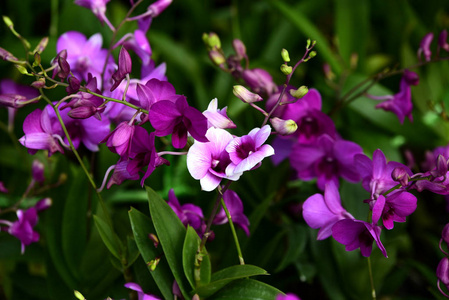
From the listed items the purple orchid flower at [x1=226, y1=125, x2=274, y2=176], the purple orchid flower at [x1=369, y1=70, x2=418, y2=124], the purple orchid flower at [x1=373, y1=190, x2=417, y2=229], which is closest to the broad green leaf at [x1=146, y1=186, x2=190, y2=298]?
the purple orchid flower at [x1=226, y1=125, x2=274, y2=176]

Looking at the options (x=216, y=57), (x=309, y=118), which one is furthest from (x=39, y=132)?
(x=309, y=118)

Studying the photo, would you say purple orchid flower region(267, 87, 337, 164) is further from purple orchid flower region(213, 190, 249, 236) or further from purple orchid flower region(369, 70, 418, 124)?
purple orchid flower region(213, 190, 249, 236)

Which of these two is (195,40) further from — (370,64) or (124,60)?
(124,60)

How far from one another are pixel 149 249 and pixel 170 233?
5 cm

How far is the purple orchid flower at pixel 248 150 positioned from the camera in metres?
0.58

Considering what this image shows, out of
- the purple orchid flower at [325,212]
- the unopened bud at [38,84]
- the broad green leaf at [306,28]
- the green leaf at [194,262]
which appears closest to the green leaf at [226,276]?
the green leaf at [194,262]

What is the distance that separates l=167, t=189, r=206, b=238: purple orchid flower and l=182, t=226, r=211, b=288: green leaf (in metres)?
0.06

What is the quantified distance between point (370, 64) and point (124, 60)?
122cm

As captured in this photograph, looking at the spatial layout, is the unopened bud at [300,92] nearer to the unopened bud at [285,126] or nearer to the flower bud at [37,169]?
the unopened bud at [285,126]

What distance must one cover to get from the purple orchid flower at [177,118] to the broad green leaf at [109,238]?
0.69 ft

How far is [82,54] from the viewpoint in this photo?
0.94 meters

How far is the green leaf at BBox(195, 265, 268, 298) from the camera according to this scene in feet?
2.12

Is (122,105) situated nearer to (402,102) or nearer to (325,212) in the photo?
(325,212)

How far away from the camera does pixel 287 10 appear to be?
1.37 metres
